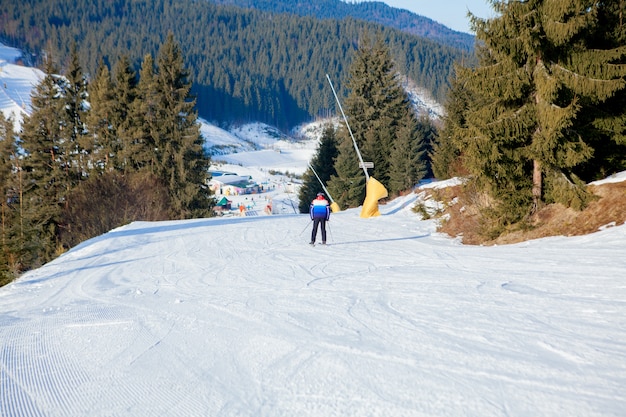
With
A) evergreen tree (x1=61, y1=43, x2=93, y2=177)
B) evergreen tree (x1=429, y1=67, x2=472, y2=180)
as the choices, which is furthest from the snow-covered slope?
evergreen tree (x1=429, y1=67, x2=472, y2=180)

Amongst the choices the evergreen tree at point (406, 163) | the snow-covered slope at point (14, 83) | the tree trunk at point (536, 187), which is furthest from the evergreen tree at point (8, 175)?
the snow-covered slope at point (14, 83)

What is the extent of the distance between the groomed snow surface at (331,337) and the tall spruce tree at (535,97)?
6.96 feet

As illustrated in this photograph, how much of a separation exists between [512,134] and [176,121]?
2963 cm

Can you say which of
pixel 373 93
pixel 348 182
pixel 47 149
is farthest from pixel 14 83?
pixel 348 182

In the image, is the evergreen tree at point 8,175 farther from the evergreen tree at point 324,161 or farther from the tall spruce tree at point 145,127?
the evergreen tree at point 324,161

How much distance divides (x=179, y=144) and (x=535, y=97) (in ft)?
95.8

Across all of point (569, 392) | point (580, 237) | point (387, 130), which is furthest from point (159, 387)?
point (387, 130)

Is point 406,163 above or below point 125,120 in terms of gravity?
below

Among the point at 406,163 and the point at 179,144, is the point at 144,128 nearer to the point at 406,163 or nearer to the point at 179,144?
the point at 179,144

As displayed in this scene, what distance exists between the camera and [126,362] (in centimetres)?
409

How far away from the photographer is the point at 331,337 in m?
4.53

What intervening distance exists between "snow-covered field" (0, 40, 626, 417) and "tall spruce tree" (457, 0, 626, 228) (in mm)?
2133

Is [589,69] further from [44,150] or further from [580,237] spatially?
[44,150]

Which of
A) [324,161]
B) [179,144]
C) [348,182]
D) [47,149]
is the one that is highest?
[179,144]
